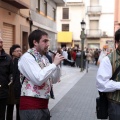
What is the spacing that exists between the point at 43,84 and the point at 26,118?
1.39ft

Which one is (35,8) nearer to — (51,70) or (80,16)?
(51,70)

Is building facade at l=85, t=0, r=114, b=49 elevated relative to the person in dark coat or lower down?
elevated

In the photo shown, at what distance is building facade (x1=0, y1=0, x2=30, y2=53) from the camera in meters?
12.9

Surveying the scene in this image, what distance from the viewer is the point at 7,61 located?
542 centimetres

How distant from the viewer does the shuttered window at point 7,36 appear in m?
13.4

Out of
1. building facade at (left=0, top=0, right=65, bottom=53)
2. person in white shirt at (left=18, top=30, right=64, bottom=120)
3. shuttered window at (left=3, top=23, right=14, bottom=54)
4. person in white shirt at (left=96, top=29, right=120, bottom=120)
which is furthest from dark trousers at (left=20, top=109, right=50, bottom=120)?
shuttered window at (left=3, top=23, right=14, bottom=54)

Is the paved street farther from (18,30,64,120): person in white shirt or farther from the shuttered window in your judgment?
(18,30,64,120): person in white shirt

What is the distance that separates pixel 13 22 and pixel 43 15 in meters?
6.04

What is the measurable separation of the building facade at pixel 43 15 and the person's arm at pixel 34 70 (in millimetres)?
13029

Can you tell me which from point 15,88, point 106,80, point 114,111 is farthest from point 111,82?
point 15,88

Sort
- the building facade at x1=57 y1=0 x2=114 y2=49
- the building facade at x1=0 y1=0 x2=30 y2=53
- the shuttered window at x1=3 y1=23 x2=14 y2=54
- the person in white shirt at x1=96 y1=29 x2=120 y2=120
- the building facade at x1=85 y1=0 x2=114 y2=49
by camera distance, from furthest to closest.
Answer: the building facade at x1=57 y1=0 x2=114 y2=49 → the building facade at x1=85 y1=0 x2=114 y2=49 → the shuttered window at x1=3 y1=23 x2=14 y2=54 → the building facade at x1=0 y1=0 x2=30 y2=53 → the person in white shirt at x1=96 y1=29 x2=120 y2=120

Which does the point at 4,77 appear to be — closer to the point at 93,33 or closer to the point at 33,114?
the point at 33,114

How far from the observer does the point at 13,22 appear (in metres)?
14.2

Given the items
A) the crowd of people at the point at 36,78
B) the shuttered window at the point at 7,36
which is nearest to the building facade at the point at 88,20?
the shuttered window at the point at 7,36
